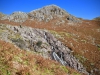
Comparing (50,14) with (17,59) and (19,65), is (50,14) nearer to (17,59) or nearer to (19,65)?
(17,59)

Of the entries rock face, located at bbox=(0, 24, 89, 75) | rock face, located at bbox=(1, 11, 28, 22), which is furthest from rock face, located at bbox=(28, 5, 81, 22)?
rock face, located at bbox=(0, 24, 89, 75)

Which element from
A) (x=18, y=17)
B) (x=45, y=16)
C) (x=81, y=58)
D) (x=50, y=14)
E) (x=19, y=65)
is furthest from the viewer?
(x=50, y=14)

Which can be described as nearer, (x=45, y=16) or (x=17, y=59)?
(x=17, y=59)

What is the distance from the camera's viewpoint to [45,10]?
63.2 m

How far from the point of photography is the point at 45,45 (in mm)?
25938

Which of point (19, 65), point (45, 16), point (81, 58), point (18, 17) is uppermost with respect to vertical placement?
point (45, 16)

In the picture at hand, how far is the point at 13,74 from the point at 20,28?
2114 cm

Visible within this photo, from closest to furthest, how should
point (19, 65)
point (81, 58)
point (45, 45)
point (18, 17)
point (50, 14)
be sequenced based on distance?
point (19, 65) → point (81, 58) → point (45, 45) → point (18, 17) → point (50, 14)

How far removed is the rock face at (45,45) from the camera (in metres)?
23.0

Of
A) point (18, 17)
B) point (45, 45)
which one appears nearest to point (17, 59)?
point (45, 45)

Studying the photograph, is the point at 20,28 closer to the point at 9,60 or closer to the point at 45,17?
the point at 9,60

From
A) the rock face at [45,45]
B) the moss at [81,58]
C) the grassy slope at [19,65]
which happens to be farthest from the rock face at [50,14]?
the grassy slope at [19,65]

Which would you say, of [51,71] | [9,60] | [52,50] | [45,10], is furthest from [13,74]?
[45,10]

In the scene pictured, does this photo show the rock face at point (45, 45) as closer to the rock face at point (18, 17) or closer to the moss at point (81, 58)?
the moss at point (81, 58)
